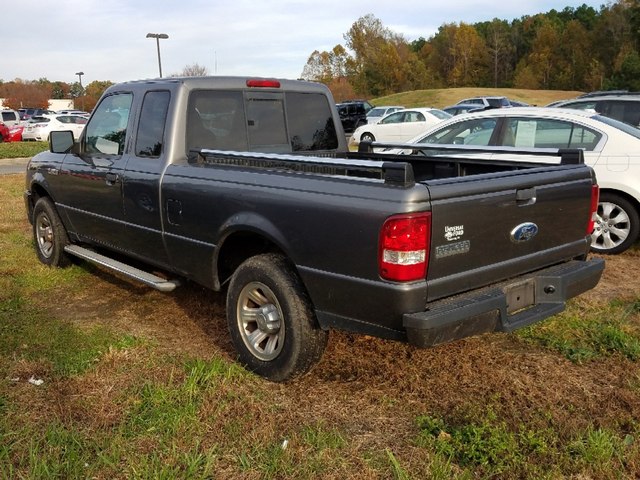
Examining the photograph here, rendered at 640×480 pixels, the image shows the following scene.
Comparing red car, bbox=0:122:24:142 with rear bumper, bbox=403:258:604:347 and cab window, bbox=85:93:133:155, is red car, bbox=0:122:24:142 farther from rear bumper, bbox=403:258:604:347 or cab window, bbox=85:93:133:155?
rear bumper, bbox=403:258:604:347

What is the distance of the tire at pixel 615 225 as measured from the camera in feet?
21.9

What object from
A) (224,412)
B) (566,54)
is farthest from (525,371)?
(566,54)

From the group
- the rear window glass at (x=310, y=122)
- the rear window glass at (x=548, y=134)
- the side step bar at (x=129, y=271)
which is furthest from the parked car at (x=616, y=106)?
the side step bar at (x=129, y=271)

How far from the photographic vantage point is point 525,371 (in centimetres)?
392

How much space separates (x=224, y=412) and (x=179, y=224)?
155 centimetres

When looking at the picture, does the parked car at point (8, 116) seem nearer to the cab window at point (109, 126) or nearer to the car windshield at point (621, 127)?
the cab window at point (109, 126)

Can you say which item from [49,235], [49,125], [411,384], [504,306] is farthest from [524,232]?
[49,125]

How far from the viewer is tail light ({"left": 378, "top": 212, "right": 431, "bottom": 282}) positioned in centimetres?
299

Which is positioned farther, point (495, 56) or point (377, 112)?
point (495, 56)

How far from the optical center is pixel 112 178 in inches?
199

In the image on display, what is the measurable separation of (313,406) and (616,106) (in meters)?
9.96

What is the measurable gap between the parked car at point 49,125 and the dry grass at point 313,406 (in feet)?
87.6

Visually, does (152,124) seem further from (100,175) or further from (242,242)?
(242,242)

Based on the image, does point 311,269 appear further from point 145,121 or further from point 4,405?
point 145,121
